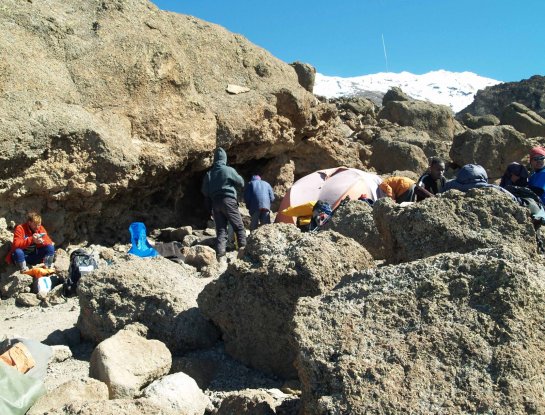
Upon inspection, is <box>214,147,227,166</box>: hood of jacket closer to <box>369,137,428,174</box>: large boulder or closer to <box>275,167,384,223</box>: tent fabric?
<box>275,167,384,223</box>: tent fabric

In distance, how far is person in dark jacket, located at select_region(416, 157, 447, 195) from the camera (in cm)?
800

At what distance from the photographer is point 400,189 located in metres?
A: 8.09

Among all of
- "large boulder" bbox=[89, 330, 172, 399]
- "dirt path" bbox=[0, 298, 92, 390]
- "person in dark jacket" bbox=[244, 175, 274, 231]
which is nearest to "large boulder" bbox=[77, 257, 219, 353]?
"dirt path" bbox=[0, 298, 92, 390]

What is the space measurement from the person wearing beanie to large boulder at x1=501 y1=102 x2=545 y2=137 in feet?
84.1

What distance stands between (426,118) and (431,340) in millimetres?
29119

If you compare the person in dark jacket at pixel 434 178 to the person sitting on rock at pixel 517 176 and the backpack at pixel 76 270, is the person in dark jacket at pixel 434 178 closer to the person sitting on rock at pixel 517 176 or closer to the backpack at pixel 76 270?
the person sitting on rock at pixel 517 176

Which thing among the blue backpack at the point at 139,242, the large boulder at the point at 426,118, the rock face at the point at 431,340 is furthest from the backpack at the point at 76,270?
the large boulder at the point at 426,118

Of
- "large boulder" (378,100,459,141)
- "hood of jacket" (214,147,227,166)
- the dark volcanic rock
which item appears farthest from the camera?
the dark volcanic rock

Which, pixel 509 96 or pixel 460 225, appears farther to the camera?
pixel 509 96

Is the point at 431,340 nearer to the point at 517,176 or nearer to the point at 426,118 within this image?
the point at 517,176

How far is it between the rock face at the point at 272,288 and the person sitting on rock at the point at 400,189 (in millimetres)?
3657

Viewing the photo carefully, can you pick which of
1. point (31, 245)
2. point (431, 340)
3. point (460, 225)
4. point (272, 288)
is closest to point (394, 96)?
point (31, 245)

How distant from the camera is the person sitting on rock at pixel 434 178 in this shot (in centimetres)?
800

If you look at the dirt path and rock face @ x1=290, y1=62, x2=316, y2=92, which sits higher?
rock face @ x1=290, y1=62, x2=316, y2=92
